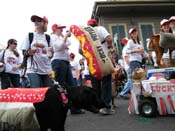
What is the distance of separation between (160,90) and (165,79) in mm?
220

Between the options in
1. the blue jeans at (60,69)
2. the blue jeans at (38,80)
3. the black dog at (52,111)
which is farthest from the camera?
the blue jeans at (60,69)

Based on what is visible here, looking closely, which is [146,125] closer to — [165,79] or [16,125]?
[165,79]

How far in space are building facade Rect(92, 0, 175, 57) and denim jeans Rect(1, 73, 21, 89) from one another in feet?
35.7

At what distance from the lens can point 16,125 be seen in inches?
150

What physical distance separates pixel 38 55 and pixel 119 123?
5.55 ft

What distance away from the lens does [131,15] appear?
19.5 metres

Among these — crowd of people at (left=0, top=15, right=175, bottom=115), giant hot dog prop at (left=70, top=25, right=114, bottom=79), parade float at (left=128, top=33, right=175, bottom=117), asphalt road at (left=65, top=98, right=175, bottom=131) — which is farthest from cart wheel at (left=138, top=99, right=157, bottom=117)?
giant hot dog prop at (left=70, top=25, right=114, bottom=79)

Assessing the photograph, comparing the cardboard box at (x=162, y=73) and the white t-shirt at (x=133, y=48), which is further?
the white t-shirt at (x=133, y=48)

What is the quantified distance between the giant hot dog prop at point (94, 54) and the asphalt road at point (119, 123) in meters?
0.77

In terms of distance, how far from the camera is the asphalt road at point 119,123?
5598 millimetres

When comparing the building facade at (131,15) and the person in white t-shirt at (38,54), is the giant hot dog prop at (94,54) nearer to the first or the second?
the person in white t-shirt at (38,54)

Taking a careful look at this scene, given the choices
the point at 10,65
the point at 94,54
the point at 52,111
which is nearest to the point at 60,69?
the point at 94,54

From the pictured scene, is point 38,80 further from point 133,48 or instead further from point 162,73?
point 133,48

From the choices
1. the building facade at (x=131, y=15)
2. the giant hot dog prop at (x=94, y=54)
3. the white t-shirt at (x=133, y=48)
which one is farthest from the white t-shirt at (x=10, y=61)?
the building facade at (x=131, y=15)
